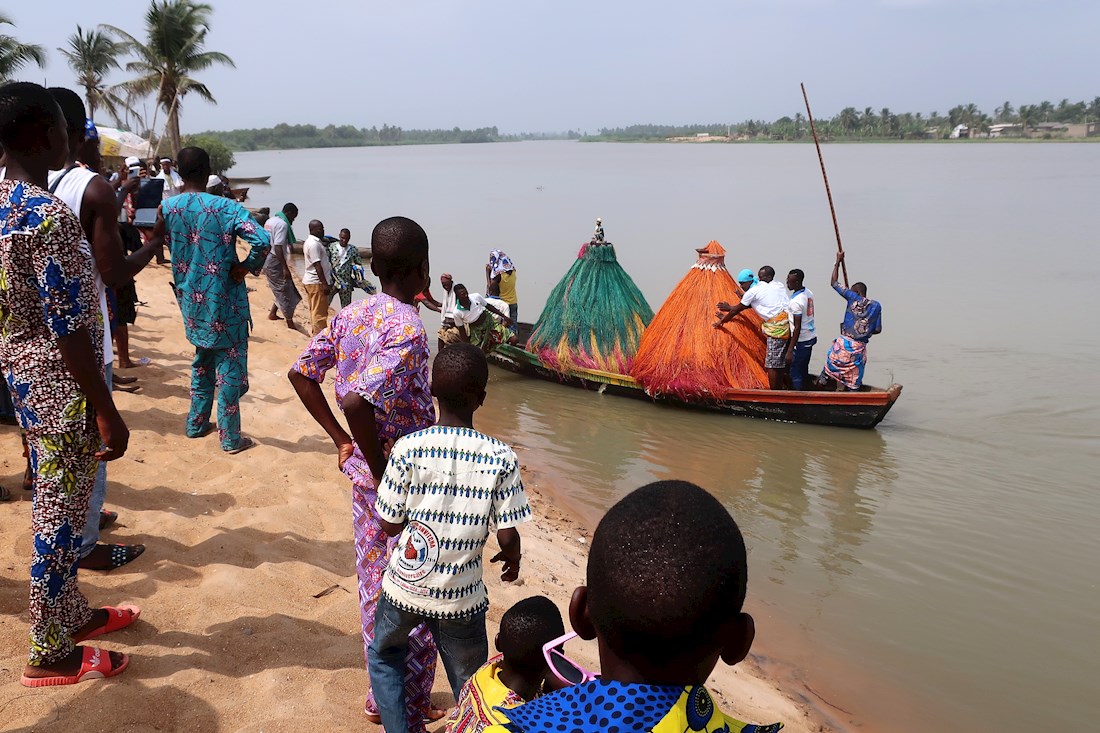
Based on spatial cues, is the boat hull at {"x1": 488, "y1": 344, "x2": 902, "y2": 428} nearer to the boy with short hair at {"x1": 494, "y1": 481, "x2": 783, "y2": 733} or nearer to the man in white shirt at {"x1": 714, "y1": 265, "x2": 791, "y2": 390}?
the man in white shirt at {"x1": 714, "y1": 265, "x2": 791, "y2": 390}

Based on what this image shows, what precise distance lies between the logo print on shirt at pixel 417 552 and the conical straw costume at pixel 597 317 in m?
7.74

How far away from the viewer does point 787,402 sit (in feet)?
29.4

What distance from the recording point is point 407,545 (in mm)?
2289

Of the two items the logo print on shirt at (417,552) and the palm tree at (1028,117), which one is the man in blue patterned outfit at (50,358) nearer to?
the logo print on shirt at (417,552)

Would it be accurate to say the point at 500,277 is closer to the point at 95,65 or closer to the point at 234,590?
the point at 234,590

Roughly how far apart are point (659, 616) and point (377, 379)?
4.89ft

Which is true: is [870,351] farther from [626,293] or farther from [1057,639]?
[1057,639]

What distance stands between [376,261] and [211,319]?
2601 mm

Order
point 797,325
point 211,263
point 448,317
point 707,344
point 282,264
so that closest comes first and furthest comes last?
point 211,263, point 448,317, point 797,325, point 707,344, point 282,264

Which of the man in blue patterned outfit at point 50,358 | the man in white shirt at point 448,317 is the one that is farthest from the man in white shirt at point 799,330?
the man in blue patterned outfit at point 50,358

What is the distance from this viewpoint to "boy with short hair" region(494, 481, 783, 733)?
112 centimetres

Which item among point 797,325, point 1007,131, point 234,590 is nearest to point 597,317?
point 797,325

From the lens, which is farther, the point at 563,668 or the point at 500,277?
the point at 500,277

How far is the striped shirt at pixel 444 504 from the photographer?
2219mm
